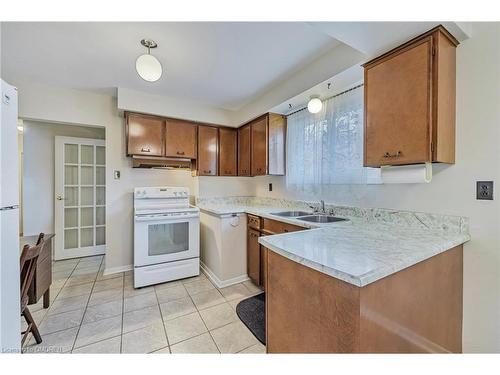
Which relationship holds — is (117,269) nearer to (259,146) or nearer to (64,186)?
(64,186)

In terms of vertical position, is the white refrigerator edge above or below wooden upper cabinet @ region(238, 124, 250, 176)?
below

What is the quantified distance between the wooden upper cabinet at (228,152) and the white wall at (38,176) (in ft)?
A: 6.12

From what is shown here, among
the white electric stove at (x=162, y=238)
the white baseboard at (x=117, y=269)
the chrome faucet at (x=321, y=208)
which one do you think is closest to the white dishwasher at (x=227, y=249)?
the white electric stove at (x=162, y=238)

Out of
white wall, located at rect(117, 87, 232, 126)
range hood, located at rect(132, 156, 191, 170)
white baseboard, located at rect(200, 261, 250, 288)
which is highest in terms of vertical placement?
white wall, located at rect(117, 87, 232, 126)

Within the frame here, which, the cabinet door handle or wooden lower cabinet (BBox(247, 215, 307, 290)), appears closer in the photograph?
the cabinet door handle

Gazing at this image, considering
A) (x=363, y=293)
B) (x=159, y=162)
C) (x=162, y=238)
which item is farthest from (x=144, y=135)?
(x=363, y=293)

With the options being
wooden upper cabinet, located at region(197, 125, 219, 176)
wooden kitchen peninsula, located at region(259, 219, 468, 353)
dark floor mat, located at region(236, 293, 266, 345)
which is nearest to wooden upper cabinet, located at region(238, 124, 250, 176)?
wooden upper cabinet, located at region(197, 125, 219, 176)

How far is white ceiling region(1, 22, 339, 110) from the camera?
5.37 ft

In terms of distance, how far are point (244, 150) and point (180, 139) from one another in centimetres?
94

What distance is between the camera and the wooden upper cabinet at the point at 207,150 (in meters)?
3.23

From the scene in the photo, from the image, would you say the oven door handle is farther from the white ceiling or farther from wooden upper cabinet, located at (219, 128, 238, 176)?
the white ceiling

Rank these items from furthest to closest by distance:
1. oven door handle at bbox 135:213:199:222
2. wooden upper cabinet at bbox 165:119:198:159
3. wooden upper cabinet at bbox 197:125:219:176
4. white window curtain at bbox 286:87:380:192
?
wooden upper cabinet at bbox 197:125:219:176
wooden upper cabinet at bbox 165:119:198:159
oven door handle at bbox 135:213:199:222
white window curtain at bbox 286:87:380:192

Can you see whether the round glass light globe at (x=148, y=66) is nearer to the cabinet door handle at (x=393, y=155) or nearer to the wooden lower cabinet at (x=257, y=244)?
the wooden lower cabinet at (x=257, y=244)
